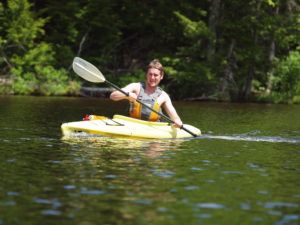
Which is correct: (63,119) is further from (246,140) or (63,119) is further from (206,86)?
(206,86)

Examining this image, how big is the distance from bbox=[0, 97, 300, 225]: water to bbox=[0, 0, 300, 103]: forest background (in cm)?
1661

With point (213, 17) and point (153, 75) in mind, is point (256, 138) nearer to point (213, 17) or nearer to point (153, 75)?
point (153, 75)

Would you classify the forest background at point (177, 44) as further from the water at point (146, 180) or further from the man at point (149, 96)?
the water at point (146, 180)

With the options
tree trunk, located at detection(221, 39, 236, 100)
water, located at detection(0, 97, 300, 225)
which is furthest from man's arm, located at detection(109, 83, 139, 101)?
tree trunk, located at detection(221, 39, 236, 100)

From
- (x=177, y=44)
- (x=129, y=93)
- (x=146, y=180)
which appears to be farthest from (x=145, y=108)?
(x=177, y=44)

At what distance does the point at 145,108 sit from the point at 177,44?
21.0 m

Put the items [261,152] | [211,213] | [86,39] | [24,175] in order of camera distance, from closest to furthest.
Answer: [211,213], [24,175], [261,152], [86,39]

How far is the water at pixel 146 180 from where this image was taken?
195 inches

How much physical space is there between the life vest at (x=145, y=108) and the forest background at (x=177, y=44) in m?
15.6

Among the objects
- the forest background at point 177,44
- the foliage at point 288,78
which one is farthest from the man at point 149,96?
the foliage at point 288,78

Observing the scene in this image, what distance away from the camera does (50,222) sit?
4.63m

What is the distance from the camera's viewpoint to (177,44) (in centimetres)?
3164

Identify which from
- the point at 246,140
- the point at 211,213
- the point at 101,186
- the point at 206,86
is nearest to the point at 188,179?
the point at 101,186

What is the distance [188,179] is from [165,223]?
191 cm
